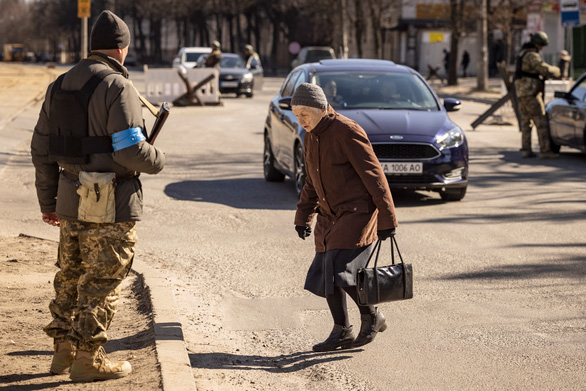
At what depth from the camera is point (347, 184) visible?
5.81 m

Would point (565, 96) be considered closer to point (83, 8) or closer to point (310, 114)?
point (83, 8)

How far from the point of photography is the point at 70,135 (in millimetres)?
4977

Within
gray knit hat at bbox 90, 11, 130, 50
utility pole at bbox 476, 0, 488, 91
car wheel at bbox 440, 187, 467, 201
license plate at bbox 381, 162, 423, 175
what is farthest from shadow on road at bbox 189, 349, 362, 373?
utility pole at bbox 476, 0, 488, 91

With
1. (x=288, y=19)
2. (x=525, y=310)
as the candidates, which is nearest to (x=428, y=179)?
(x=525, y=310)

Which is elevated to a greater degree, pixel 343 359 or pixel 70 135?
pixel 70 135

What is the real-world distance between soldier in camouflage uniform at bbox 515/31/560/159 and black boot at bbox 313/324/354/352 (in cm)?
1127

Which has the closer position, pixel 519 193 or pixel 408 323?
pixel 408 323

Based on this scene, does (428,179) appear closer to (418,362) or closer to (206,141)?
(418,362)

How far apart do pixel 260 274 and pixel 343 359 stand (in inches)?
94.7

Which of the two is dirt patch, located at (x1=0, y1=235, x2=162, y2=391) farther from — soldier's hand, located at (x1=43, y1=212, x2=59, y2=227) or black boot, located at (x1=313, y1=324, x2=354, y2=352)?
black boot, located at (x1=313, y1=324, x2=354, y2=352)

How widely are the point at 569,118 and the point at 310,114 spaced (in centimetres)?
1194

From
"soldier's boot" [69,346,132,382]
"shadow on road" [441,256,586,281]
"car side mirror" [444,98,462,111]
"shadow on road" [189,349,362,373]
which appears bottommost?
"shadow on road" [441,256,586,281]

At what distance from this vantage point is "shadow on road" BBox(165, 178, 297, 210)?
1195cm

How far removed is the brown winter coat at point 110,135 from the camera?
193 inches
